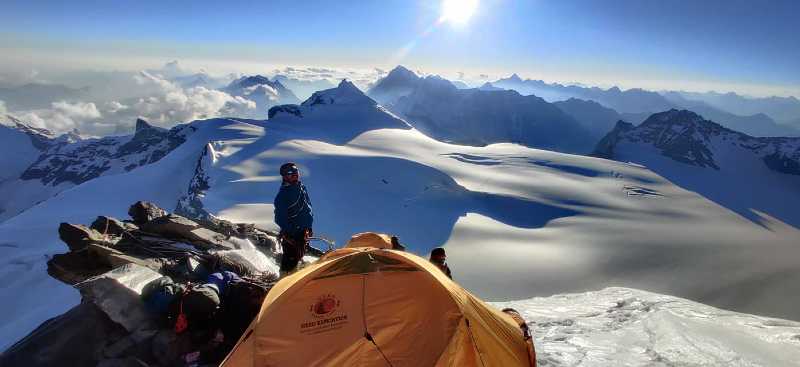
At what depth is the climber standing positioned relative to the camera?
387 inches

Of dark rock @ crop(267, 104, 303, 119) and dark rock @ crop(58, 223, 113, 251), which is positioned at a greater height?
dark rock @ crop(58, 223, 113, 251)

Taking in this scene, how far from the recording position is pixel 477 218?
238 feet

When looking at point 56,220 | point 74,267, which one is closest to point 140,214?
point 74,267

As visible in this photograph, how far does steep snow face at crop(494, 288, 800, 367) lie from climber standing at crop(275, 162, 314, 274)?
220 inches

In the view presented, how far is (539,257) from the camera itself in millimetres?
55188

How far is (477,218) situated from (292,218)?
212 feet

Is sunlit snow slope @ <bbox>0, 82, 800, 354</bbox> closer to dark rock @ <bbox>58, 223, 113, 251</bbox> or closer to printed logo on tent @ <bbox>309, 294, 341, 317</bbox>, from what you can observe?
dark rock @ <bbox>58, 223, 113, 251</bbox>

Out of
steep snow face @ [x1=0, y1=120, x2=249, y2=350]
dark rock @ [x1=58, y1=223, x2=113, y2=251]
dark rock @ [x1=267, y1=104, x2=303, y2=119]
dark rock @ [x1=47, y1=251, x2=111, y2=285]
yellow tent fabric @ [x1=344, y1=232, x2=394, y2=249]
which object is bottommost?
steep snow face @ [x1=0, y1=120, x2=249, y2=350]

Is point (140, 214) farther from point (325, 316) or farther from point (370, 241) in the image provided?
point (325, 316)

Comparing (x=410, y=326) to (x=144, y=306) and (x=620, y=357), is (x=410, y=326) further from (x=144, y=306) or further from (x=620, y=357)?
(x=620, y=357)

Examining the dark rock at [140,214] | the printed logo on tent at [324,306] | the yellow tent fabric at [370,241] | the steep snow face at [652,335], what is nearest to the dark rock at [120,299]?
the printed logo on tent at [324,306]

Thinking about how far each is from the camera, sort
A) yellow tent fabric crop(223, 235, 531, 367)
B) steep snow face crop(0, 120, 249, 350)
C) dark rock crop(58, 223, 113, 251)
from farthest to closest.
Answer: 1. steep snow face crop(0, 120, 249, 350)
2. dark rock crop(58, 223, 113, 251)
3. yellow tent fabric crop(223, 235, 531, 367)

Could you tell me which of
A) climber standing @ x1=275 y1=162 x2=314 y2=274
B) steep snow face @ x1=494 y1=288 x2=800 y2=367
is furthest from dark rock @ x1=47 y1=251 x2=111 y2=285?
steep snow face @ x1=494 y1=288 x2=800 y2=367

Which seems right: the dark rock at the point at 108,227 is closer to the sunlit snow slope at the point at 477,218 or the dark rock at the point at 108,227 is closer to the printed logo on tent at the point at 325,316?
the printed logo on tent at the point at 325,316
